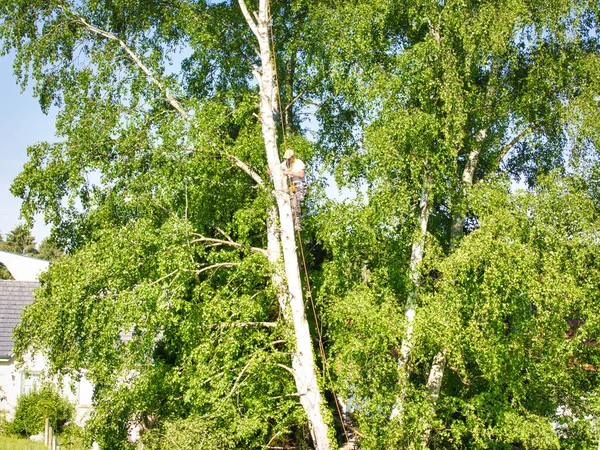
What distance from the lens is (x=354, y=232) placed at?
37.4 feet

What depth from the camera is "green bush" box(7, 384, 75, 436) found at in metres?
17.7

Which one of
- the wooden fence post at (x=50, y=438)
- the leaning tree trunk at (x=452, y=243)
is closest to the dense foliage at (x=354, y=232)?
the leaning tree trunk at (x=452, y=243)

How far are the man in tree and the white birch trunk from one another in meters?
2.02

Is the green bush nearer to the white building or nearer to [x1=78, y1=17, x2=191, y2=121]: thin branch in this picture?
the white building

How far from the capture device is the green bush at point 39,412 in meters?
17.7

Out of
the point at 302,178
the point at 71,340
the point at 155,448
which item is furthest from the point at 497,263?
the point at 71,340

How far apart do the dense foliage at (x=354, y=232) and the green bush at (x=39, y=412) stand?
6.16 meters

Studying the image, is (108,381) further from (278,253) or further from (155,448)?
(278,253)

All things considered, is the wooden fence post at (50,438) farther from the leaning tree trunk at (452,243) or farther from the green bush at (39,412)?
the leaning tree trunk at (452,243)

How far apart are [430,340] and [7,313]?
16.1m

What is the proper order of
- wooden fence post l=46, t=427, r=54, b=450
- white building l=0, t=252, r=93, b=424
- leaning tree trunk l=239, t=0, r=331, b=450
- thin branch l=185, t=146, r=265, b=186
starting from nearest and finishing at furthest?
leaning tree trunk l=239, t=0, r=331, b=450 → thin branch l=185, t=146, r=265, b=186 → wooden fence post l=46, t=427, r=54, b=450 → white building l=0, t=252, r=93, b=424

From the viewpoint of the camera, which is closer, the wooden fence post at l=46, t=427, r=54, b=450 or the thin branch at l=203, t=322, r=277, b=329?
the thin branch at l=203, t=322, r=277, b=329

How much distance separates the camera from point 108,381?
11.0 meters

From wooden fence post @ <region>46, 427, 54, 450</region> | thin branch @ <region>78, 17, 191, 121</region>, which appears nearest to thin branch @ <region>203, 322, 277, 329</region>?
thin branch @ <region>78, 17, 191, 121</region>
